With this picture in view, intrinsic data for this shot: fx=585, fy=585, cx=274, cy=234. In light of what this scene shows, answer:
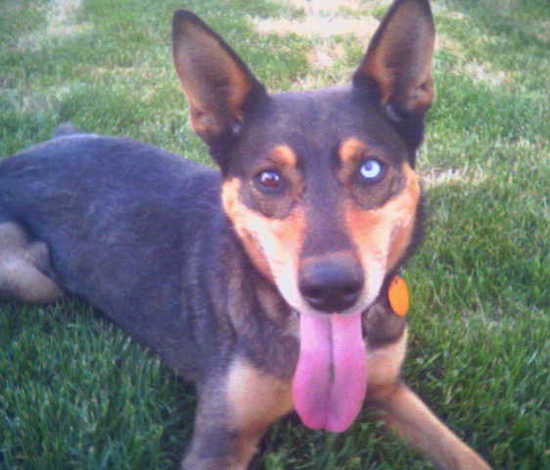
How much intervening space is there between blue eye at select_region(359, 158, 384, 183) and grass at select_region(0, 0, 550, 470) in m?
1.18

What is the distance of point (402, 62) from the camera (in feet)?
9.09

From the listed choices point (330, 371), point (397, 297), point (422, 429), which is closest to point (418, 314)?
point (397, 297)

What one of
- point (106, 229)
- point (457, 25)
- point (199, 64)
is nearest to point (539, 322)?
point (199, 64)

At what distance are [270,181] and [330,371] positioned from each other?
87cm

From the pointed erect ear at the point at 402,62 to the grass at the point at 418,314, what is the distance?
4.36 feet

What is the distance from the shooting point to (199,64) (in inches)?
108

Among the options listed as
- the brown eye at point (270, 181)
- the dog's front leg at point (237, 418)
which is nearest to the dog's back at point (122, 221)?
the dog's front leg at point (237, 418)

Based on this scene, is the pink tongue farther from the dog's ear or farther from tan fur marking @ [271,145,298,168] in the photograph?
the dog's ear

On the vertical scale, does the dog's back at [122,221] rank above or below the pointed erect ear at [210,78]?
below

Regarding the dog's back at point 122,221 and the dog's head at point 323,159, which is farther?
the dog's back at point 122,221

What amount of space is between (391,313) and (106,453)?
148cm

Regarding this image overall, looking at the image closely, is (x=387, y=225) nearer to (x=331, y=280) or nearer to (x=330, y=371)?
(x=331, y=280)

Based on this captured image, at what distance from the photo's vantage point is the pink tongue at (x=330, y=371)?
2.47m

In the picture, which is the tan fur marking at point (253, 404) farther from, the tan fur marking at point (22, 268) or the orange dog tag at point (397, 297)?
the tan fur marking at point (22, 268)
